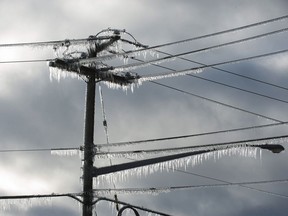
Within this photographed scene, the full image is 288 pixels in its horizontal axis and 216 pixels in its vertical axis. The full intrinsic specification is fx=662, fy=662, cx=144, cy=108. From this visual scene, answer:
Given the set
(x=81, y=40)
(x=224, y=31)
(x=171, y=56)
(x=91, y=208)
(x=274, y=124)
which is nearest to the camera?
(x=224, y=31)

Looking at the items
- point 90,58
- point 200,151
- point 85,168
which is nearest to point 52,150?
point 85,168

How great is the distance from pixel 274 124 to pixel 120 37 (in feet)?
25.4

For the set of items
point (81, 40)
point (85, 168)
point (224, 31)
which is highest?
point (81, 40)

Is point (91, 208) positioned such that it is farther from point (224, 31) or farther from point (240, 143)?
point (224, 31)

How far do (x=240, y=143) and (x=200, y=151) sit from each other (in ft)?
4.22

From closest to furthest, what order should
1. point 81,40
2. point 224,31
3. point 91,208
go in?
point 224,31
point 91,208
point 81,40

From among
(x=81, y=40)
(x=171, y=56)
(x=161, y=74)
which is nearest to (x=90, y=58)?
(x=81, y=40)

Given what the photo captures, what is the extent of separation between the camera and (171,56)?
60.3ft

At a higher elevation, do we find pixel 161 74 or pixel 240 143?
pixel 161 74

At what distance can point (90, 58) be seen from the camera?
22203 millimetres

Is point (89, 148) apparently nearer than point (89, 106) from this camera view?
Yes

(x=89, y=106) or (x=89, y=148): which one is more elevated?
(x=89, y=106)

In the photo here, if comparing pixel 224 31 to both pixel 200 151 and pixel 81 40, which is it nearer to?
pixel 200 151

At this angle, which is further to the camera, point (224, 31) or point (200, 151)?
point (200, 151)
